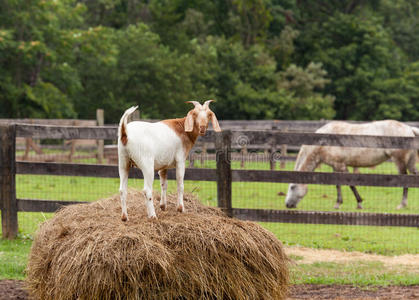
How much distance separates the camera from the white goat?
15.4ft

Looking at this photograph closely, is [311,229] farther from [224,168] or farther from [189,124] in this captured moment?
[189,124]

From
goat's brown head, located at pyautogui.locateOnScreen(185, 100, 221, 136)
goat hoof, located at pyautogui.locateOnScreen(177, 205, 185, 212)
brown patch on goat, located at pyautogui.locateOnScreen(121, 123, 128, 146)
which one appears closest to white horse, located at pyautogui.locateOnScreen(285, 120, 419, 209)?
goat hoof, located at pyautogui.locateOnScreen(177, 205, 185, 212)

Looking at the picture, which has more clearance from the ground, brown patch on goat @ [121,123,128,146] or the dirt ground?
brown patch on goat @ [121,123,128,146]

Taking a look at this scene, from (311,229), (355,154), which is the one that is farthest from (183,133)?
(355,154)

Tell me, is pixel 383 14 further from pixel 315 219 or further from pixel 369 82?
pixel 315 219

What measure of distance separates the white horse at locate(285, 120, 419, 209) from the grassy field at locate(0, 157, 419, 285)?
0.77m

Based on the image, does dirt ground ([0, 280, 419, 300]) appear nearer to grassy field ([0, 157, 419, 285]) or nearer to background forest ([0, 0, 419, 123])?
grassy field ([0, 157, 419, 285])

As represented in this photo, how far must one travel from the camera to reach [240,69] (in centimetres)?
3334

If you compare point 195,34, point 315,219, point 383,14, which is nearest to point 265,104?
point 195,34

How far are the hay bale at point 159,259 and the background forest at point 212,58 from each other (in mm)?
20950

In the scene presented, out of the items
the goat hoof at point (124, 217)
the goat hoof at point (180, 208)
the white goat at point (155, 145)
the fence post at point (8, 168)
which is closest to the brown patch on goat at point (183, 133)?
the white goat at point (155, 145)

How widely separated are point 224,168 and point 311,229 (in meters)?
3.28

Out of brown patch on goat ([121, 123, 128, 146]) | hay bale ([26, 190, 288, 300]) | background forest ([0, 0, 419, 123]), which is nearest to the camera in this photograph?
hay bale ([26, 190, 288, 300])

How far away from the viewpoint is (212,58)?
32344 mm
